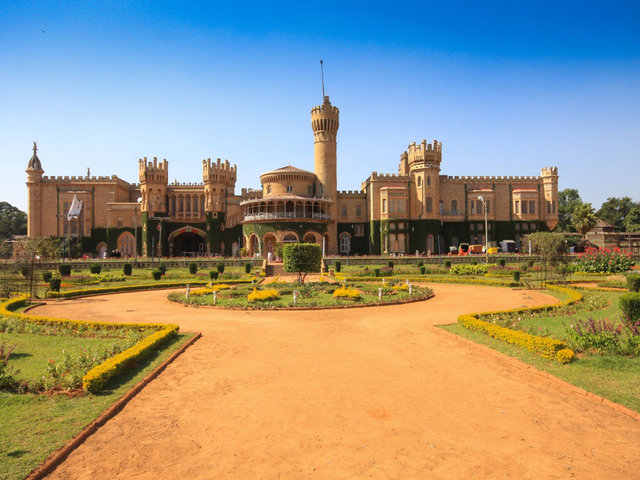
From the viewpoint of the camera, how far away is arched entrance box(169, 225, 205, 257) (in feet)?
171

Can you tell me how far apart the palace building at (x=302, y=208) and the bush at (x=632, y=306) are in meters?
38.5

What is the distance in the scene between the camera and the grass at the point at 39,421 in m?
5.25

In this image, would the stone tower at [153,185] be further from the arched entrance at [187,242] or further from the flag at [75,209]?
the flag at [75,209]

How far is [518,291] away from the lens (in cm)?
2339

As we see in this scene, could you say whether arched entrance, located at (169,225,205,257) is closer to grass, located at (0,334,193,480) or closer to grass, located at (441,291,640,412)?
grass, located at (441,291,640,412)

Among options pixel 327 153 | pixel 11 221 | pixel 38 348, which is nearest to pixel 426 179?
pixel 327 153

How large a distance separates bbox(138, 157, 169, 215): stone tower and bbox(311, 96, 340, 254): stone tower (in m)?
18.8

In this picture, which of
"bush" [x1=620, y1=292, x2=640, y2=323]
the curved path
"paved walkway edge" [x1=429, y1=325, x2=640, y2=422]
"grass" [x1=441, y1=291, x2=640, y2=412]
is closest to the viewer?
the curved path

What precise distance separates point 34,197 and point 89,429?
5561cm

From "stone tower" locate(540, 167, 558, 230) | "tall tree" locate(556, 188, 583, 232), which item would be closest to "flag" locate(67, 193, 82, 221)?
"stone tower" locate(540, 167, 558, 230)

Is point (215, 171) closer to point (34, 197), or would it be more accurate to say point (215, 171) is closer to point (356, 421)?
point (34, 197)

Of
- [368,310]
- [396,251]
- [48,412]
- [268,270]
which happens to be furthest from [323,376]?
[396,251]

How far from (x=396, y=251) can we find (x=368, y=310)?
33780 mm

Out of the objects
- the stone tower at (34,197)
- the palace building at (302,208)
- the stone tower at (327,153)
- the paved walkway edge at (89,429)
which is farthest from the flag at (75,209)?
the paved walkway edge at (89,429)
